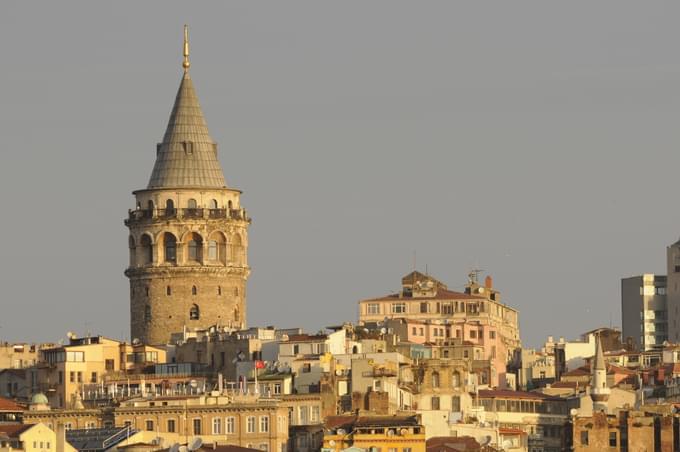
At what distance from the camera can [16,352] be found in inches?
6289

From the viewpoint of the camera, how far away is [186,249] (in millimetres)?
155500

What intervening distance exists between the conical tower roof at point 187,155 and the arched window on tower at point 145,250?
8.15 ft

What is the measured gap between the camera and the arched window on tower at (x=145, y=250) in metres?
156

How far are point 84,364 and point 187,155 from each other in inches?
633

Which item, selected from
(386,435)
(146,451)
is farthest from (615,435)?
(146,451)

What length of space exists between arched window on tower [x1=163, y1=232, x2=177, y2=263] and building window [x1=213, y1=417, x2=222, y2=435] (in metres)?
29.2

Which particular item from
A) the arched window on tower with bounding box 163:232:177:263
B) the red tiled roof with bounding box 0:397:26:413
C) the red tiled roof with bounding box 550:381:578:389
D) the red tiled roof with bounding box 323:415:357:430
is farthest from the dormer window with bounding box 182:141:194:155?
the red tiled roof with bounding box 323:415:357:430

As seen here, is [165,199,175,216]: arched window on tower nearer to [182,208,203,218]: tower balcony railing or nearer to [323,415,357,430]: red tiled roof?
[182,208,203,218]: tower balcony railing

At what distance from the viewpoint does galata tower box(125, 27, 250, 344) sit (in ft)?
508

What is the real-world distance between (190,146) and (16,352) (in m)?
12.6

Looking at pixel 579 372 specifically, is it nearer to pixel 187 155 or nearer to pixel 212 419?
pixel 187 155

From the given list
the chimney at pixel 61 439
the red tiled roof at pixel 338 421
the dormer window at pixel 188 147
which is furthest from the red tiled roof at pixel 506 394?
the chimney at pixel 61 439

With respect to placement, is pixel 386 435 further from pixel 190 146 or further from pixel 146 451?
pixel 190 146

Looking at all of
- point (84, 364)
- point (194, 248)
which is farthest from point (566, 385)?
point (84, 364)
